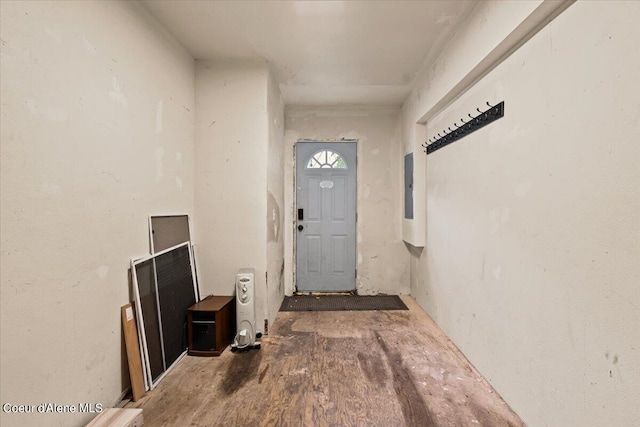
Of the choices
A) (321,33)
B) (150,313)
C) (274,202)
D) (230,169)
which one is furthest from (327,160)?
(150,313)

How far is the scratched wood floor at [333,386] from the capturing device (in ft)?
5.13

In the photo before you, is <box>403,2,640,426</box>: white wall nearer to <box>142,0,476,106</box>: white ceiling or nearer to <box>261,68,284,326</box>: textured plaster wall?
<box>142,0,476,106</box>: white ceiling

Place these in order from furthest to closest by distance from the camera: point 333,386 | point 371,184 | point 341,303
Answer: point 371,184 < point 341,303 < point 333,386

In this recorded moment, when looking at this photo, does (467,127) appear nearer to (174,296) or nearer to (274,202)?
(274,202)

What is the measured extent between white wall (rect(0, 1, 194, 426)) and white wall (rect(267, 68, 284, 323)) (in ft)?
3.19

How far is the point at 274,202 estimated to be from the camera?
2963mm

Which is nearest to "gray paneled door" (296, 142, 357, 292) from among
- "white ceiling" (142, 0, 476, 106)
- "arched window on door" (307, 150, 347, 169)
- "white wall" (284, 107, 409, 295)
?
"arched window on door" (307, 150, 347, 169)

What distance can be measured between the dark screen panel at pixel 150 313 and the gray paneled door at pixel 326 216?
2.14 meters

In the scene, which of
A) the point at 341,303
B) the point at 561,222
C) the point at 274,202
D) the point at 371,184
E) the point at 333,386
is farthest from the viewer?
the point at 371,184

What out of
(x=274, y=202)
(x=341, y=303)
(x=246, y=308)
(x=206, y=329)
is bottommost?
(x=341, y=303)

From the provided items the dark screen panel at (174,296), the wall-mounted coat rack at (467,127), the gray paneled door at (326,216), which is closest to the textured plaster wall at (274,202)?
the gray paneled door at (326,216)

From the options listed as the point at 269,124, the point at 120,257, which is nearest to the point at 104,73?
the point at 120,257

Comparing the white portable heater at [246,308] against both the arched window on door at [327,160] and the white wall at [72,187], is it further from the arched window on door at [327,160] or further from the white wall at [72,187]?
the arched window on door at [327,160]

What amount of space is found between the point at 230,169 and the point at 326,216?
1671 millimetres
